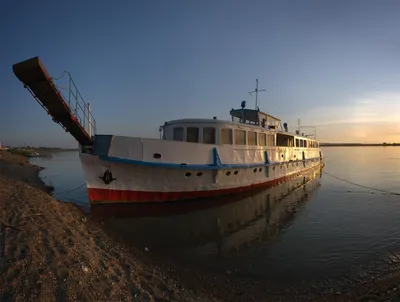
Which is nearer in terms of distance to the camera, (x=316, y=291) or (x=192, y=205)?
(x=316, y=291)

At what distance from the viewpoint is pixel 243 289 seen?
15.8 feet

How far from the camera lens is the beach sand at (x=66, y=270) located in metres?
3.30

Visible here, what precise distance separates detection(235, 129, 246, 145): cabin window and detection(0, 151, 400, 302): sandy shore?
848 cm

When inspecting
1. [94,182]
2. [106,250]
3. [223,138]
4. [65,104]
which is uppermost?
[65,104]

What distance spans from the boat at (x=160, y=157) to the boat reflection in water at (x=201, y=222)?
667 millimetres

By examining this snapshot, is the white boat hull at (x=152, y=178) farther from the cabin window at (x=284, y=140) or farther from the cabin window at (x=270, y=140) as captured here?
the cabin window at (x=284, y=140)

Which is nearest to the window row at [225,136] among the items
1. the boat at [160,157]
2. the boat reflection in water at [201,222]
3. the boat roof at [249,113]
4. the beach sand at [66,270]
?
the boat at [160,157]

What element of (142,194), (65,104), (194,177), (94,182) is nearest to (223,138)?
(194,177)

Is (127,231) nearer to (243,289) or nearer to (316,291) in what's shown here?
(243,289)

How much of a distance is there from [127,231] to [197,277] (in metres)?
3.78

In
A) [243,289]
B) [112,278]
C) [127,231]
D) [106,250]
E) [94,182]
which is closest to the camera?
[112,278]

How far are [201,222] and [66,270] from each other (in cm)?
598

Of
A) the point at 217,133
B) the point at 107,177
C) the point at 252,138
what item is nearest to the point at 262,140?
the point at 252,138

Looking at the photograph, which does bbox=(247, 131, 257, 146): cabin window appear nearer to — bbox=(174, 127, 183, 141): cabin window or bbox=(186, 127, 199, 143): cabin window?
bbox=(186, 127, 199, 143): cabin window
